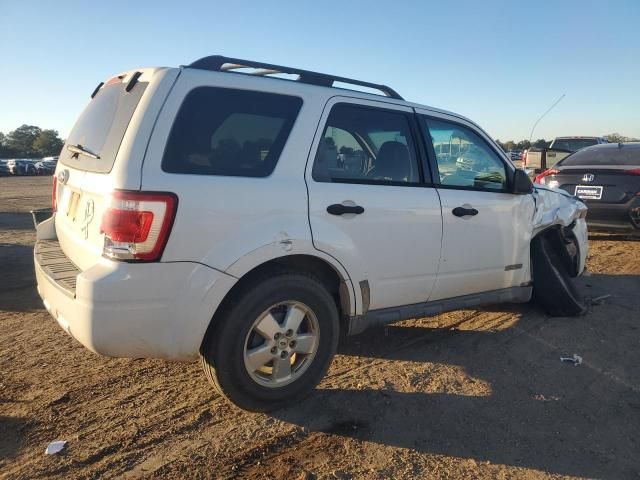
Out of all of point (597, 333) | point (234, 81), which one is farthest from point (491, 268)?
point (234, 81)

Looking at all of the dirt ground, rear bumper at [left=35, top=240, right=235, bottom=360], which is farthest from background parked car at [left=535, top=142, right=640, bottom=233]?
rear bumper at [left=35, top=240, right=235, bottom=360]

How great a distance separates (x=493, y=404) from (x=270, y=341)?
151 centimetres

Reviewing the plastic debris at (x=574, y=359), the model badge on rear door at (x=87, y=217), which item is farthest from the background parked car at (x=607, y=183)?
the model badge on rear door at (x=87, y=217)

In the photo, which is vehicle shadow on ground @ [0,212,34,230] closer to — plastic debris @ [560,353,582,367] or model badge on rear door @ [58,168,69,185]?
model badge on rear door @ [58,168,69,185]

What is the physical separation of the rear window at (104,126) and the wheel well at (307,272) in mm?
943

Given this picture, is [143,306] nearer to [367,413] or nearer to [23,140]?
[367,413]

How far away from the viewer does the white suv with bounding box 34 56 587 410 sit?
2459 millimetres

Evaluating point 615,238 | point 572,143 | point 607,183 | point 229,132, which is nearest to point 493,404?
point 229,132

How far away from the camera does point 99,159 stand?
2.72 m

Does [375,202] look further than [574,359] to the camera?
No

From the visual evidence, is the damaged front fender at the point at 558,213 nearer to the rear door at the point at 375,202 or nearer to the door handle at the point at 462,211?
the door handle at the point at 462,211

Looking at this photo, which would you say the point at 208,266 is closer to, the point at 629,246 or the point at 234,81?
the point at 234,81

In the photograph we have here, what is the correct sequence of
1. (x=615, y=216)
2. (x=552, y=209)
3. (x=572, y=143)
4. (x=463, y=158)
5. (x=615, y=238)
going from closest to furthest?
1. (x=463, y=158)
2. (x=552, y=209)
3. (x=615, y=216)
4. (x=615, y=238)
5. (x=572, y=143)

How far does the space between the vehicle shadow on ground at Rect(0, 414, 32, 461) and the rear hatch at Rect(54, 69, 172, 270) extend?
3.22ft
